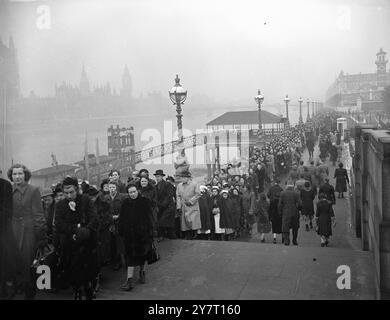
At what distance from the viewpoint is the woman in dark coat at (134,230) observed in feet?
16.7

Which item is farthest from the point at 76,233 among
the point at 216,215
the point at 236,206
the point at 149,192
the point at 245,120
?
the point at 245,120

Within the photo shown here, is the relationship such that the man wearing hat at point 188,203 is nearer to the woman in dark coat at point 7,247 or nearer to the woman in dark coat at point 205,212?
the woman in dark coat at point 205,212

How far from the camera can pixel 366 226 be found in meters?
6.55

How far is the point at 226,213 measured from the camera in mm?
8609

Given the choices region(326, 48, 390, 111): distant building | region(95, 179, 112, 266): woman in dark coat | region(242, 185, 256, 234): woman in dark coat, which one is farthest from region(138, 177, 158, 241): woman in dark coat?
region(326, 48, 390, 111): distant building

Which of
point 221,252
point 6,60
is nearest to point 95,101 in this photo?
point 6,60

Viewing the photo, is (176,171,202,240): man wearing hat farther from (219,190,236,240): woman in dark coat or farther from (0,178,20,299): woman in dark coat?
(0,178,20,299): woman in dark coat

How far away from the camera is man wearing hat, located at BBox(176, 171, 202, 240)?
7816 millimetres

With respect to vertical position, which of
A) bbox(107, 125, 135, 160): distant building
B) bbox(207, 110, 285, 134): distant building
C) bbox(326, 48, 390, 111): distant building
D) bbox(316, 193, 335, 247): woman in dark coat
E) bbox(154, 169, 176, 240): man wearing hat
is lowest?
bbox(316, 193, 335, 247): woman in dark coat

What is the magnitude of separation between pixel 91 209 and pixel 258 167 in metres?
10.5

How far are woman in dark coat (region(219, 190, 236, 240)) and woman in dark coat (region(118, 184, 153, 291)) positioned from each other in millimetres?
3631

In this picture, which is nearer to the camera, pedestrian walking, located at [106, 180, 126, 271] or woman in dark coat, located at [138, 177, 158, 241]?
pedestrian walking, located at [106, 180, 126, 271]

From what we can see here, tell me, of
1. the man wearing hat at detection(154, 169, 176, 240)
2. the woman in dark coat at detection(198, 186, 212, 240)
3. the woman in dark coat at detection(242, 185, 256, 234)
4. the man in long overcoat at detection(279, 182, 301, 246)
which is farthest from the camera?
the woman in dark coat at detection(242, 185, 256, 234)

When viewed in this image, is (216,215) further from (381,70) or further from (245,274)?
(381,70)
